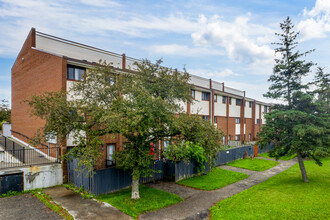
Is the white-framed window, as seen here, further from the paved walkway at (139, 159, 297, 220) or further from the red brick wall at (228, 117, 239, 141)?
the red brick wall at (228, 117, 239, 141)

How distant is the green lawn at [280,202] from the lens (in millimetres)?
9328

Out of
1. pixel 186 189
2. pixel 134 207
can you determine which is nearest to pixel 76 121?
pixel 134 207

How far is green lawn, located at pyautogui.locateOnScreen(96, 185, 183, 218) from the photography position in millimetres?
9796

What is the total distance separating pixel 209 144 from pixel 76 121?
664 centimetres

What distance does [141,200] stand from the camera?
35.4 ft

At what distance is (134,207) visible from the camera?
992 centimetres

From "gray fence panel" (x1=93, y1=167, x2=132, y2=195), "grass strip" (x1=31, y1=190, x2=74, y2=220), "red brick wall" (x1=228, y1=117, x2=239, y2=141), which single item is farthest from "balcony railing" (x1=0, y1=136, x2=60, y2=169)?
"red brick wall" (x1=228, y1=117, x2=239, y2=141)

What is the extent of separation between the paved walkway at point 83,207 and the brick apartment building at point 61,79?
3.16 m

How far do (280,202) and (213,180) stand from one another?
5.03 m

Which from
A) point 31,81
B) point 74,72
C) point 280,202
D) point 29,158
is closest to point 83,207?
point 29,158

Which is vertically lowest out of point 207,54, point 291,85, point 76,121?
point 76,121

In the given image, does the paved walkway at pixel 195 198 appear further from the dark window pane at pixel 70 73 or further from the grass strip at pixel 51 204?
the dark window pane at pixel 70 73

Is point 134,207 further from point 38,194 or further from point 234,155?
point 234,155

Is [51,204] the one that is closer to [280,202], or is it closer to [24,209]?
[24,209]
